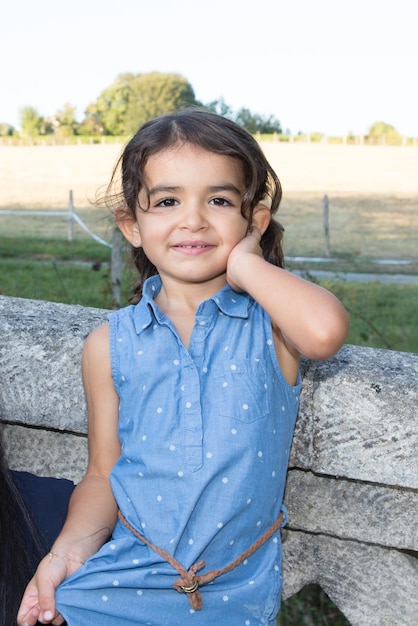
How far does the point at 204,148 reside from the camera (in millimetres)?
1769

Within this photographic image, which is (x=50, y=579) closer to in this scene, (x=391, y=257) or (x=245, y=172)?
(x=245, y=172)

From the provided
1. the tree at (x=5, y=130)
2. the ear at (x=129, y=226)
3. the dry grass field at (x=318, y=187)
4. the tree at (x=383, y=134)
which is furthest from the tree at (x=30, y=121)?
the ear at (x=129, y=226)

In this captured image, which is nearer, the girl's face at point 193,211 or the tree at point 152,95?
the girl's face at point 193,211

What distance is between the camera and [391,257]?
15.4 m

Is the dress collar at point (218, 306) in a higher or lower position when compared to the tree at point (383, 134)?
higher

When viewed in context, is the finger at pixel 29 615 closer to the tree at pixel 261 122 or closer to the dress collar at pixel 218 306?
the dress collar at pixel 218 306

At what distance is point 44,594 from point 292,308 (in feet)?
2.45

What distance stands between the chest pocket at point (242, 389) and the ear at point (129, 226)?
453 millimetres

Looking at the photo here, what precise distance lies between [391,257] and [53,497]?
1413 centimetres

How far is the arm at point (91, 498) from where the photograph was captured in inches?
64.6

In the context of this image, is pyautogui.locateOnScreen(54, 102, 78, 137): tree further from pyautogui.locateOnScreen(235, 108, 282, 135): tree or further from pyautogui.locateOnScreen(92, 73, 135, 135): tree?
pyautogui.locateOnScreen(235, 108, 282, 135): tree

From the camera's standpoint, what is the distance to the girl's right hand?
1604 mm

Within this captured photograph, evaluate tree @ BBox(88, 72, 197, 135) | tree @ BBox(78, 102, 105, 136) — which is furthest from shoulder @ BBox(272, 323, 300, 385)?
tree @ BBox(78, 102, 105, 136)

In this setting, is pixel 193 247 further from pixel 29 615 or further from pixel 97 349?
pixel 29 615
